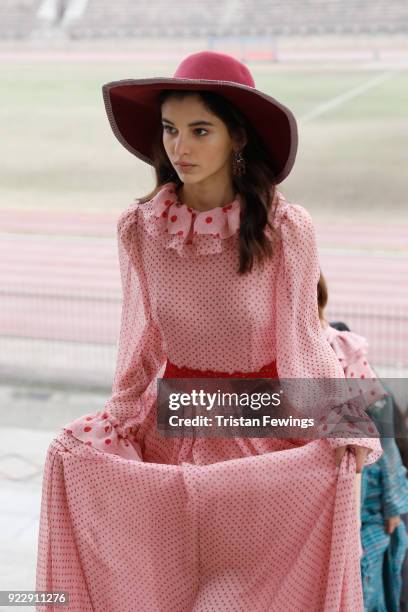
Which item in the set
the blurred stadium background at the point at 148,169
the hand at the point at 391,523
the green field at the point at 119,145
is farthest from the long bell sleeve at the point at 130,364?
the green field at the point at 119,145

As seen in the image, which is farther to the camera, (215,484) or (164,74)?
(164,74)

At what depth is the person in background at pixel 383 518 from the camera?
5.52ft

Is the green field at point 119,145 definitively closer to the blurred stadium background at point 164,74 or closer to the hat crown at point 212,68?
the blurred stadium background at point 164,74

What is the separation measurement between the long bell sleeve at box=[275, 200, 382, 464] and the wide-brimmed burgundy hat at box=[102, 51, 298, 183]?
0.09 m

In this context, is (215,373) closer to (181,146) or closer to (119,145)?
(181,146)

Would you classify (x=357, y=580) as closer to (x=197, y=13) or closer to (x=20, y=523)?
(x=20, y=523)

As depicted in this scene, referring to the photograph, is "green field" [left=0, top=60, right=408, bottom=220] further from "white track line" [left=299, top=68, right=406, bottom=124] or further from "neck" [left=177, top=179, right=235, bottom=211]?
"neck" [left=177, top=179, right=235, bottom=211]

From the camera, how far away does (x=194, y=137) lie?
1.34m

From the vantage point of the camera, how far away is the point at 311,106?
12.7 m

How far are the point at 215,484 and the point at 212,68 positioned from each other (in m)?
0.57

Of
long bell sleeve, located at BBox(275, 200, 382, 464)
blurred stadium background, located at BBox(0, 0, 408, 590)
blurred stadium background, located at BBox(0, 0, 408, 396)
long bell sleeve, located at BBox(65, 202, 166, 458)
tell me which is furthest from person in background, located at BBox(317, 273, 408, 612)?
blurred stadium background, located at BBox(0, 0, 408, 396)

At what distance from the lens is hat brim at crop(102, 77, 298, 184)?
4.31 feet

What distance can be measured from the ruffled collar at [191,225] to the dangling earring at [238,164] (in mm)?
33

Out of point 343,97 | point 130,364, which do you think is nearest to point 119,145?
point 343,97
